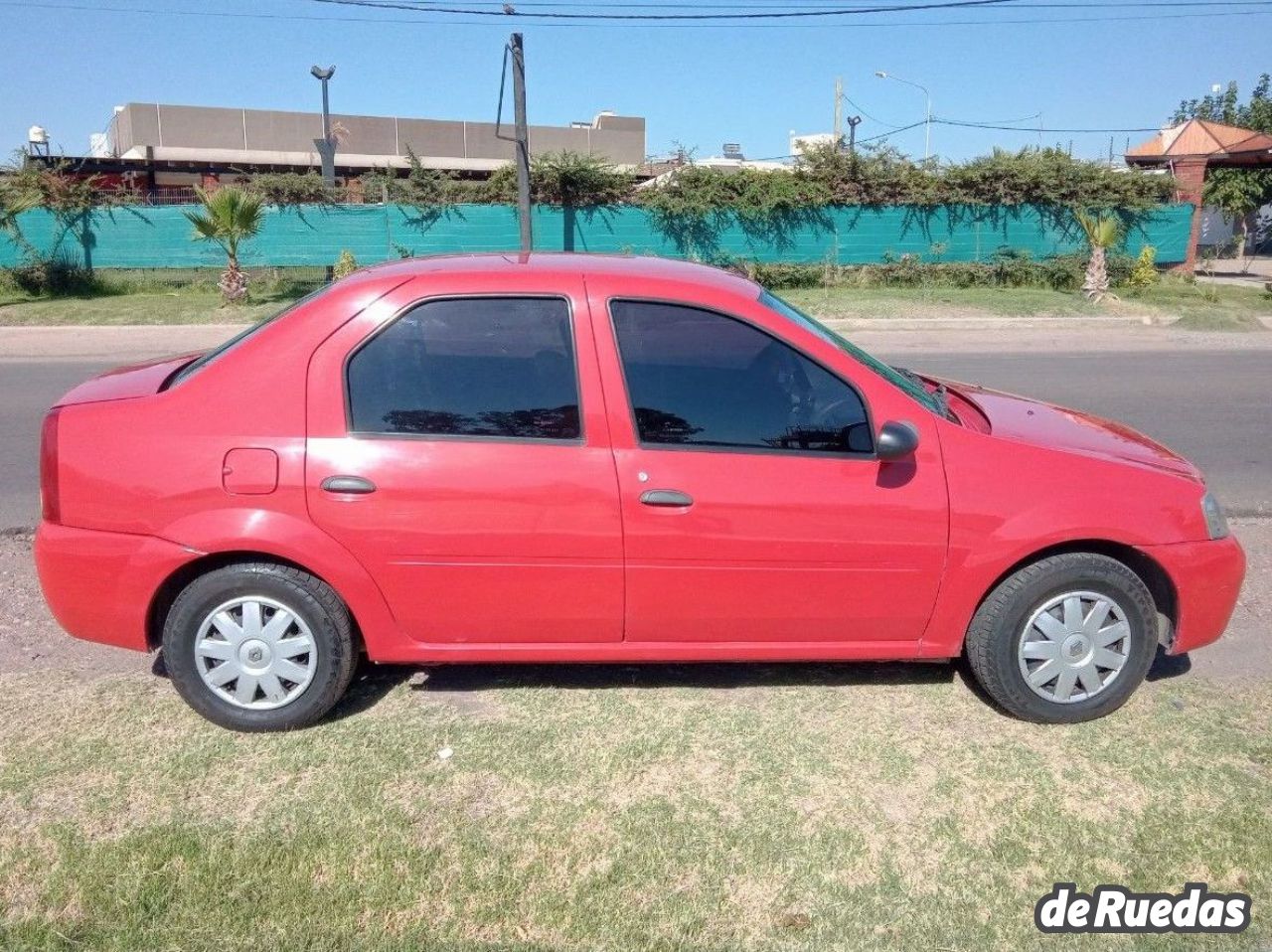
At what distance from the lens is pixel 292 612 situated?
380 cm

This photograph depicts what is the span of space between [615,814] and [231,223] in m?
18.5

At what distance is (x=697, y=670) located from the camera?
4.48m

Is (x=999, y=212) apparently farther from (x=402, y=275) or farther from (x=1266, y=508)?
(x=402, y=275)

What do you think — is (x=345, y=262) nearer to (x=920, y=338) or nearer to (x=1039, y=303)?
(x=920, y=338)

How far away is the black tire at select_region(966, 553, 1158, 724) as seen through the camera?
3863 millimetres

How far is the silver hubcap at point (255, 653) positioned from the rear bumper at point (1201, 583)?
9.90 ft

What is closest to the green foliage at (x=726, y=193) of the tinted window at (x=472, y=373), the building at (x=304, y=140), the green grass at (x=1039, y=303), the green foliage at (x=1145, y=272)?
the green grass at (x=1039, y=303)

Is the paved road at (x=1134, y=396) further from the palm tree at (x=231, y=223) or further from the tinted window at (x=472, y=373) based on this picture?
the palm tree at (x=231, y=223)

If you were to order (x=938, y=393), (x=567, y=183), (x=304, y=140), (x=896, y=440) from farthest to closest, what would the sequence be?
1. (x=304, y=140)
2. (x=567, y=183)
3. (x=938, y=393)
4. (x=896, y=440)

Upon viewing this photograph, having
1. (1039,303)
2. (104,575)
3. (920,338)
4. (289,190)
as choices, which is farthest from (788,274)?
(104,575)

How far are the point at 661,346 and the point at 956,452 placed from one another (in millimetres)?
1091

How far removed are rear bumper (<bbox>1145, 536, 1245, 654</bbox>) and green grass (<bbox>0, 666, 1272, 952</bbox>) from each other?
12.8 inches

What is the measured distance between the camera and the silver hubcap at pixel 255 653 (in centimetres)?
381

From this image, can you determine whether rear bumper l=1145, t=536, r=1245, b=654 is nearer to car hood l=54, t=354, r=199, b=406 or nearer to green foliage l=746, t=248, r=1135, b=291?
car hood l=54, t=354, r=199, b=406
